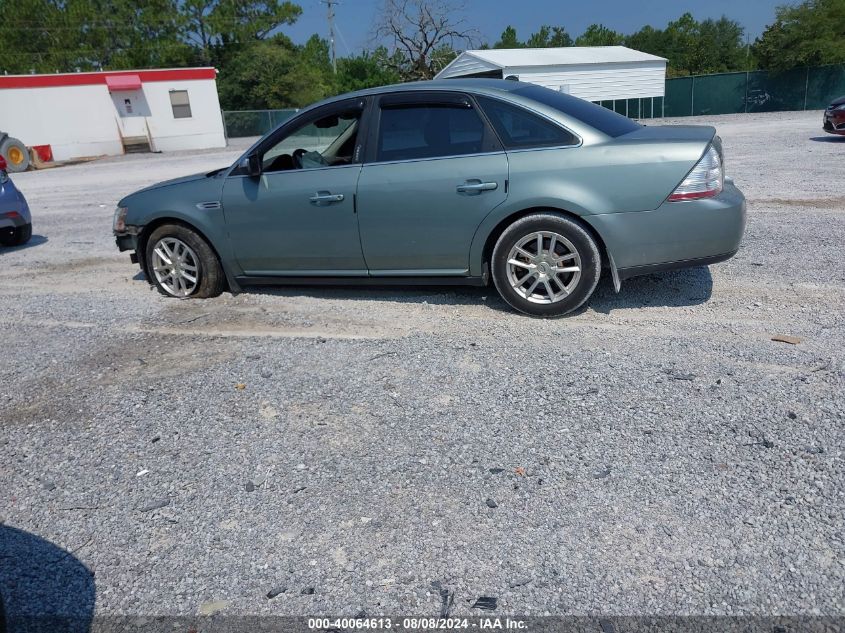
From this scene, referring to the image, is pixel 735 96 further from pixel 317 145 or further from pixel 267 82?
pixel 317 145

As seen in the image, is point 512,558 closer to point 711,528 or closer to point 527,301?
point 711,528

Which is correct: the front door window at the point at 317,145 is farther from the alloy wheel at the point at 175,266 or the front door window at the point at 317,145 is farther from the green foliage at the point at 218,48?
the green foliage at the point at 218,48

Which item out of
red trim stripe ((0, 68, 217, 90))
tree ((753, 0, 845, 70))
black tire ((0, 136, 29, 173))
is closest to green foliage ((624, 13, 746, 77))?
tree ((753, 0, 845, 70))

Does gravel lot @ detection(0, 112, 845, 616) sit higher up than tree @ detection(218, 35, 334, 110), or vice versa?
tree @ detection(218, 35, 334, 110)

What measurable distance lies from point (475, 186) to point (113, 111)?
3406 cm

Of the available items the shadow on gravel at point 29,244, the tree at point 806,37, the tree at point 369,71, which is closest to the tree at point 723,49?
the tree at point 806,37

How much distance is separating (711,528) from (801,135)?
20.2 meters

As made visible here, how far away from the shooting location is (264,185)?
5797mm

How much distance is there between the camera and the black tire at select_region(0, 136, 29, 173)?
26625 millimetres

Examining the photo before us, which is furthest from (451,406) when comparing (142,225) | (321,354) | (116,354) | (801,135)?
(801,135)

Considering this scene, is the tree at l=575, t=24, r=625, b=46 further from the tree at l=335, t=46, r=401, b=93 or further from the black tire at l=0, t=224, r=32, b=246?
the black tire at l=0, t=224, r=32, b=246

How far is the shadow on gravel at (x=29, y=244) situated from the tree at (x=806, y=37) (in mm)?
40050

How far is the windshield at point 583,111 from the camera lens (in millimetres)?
5191

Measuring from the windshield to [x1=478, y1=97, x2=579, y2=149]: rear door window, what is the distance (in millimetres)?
186
